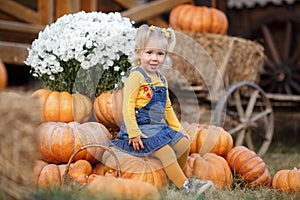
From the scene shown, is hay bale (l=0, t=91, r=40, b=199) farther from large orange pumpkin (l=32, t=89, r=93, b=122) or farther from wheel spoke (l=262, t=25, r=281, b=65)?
wheel spoke (l=262, t=25, r=281, b=65)

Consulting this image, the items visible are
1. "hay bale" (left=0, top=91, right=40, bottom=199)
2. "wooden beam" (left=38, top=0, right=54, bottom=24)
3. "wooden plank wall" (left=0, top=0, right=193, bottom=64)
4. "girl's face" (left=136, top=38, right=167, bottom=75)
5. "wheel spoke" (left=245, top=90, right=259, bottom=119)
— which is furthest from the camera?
"wooden beam" (left=38, top=0, right=54, bottom=24)

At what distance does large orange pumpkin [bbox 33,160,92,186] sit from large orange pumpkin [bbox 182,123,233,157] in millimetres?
901

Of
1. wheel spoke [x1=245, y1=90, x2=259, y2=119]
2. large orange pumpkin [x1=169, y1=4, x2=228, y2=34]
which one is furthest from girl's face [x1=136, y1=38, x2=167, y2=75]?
large orange pumpkin [x1=169, y1=4, x2=228, y2=34]

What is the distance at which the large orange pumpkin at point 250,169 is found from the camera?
157 inches

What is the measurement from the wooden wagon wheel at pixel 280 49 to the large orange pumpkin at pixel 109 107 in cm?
419

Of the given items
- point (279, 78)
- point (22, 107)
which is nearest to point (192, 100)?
point (279, 78)

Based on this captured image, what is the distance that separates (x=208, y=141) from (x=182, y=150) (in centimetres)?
52

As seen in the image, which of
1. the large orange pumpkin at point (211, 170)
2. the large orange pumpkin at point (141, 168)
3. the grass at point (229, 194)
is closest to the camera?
the grass at point (229, 194)

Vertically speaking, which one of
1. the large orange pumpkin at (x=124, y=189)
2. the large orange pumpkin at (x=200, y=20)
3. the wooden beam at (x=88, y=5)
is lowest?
the large orange pumpkin at (x=124, y=189)

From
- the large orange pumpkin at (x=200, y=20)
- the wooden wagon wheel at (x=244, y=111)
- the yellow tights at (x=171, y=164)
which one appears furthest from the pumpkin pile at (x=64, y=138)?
the large orange pumpkin at (x=200, y=20)

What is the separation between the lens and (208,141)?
4207 millimetres

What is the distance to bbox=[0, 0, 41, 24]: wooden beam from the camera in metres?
6.57

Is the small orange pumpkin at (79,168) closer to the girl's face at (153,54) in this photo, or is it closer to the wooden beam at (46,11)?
the girl's face at (153,54)

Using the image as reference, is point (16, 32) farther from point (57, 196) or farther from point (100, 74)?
point (57, 196)
